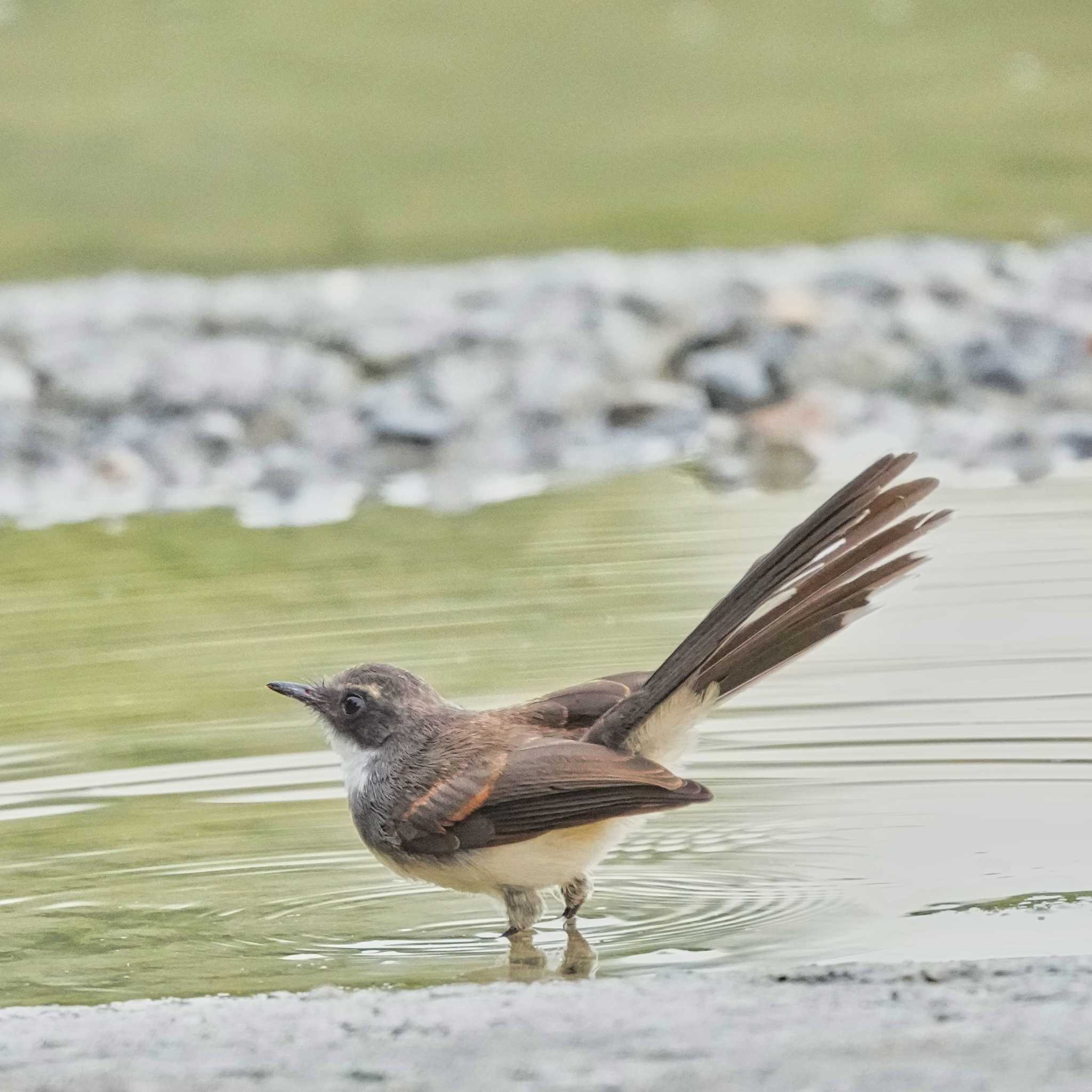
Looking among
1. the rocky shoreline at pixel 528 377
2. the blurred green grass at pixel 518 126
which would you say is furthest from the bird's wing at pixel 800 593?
the blurred green grass at pixel 518 126

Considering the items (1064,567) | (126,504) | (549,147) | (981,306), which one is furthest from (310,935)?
(549,147)

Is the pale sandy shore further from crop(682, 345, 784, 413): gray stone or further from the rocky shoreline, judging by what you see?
crop(682, 345, 784, 413): gray stone

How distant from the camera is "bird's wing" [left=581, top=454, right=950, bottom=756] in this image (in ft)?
17.6

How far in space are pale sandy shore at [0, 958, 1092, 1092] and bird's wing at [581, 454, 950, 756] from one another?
4.35 ft

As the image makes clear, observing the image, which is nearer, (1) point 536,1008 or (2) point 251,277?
(1) point 536,1008

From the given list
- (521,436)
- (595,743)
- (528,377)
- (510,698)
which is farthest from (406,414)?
(595,743)

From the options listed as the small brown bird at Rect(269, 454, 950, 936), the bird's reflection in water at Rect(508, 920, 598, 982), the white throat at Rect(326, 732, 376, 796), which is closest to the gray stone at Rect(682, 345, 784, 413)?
the white throat at Rect(326, 732, 376, 796)

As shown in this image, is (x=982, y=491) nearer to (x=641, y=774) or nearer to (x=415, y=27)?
(x=641, y=774)

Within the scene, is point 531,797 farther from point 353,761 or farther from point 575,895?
point 353,761

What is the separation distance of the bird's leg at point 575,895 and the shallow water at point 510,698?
0.17 feet

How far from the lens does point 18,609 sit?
927cm

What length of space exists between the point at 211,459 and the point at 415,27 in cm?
1029

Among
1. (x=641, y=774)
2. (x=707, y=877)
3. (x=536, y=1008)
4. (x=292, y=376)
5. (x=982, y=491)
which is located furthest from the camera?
(x=292, y=376)

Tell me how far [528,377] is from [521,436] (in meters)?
0.71
